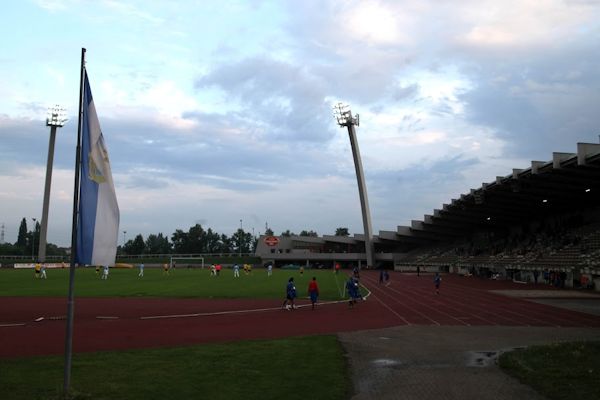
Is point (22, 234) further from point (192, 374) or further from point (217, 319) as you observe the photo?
point (192, 374)

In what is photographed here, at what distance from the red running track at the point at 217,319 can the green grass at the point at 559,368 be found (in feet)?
20.0

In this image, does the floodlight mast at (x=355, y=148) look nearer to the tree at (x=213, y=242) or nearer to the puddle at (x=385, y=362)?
the puddle at (x=385, y=362)

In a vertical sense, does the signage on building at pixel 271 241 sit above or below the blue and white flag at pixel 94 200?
above

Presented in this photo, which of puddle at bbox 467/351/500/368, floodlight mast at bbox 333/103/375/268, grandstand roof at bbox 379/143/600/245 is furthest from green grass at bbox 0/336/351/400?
floodlight mast at bbox 333/103/375/268

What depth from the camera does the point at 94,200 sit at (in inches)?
320

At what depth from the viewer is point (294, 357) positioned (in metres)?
11.6

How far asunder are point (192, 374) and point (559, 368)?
7.00m

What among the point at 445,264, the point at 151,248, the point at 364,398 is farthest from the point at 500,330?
the point at 151,248

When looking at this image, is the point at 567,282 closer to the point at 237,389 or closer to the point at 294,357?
the point at 294,357

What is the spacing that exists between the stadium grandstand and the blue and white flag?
107 ft

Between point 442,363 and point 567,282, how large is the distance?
33.1 m

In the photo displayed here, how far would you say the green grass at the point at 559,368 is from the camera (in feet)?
28.5

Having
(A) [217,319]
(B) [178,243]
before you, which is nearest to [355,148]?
(A) [217,319]

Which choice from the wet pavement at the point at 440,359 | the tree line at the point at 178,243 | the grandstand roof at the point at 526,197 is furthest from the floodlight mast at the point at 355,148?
the tree line at the point at 178,243
